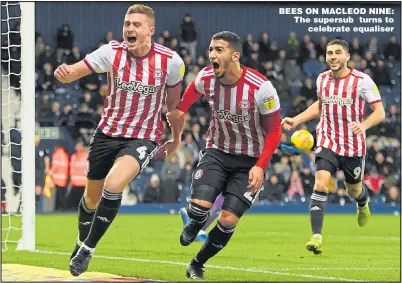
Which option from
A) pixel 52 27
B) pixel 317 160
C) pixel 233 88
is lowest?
pixel 317 160

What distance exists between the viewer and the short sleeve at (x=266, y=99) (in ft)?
23.8

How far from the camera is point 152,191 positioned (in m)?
21.3

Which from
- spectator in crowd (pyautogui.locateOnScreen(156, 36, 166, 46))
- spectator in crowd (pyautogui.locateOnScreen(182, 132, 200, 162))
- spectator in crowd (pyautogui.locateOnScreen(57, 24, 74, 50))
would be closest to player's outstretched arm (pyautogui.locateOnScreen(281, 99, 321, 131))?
spectator in crowd (pyautogui.locateOnScreen(182, 132, 200, 162))

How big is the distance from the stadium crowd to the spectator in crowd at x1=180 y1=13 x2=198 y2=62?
0.07 ft

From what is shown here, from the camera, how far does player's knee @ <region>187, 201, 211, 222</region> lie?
7.35 m

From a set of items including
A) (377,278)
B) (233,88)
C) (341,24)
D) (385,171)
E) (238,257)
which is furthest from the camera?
(341,24)

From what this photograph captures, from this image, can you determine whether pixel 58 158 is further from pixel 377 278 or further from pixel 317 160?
pixel 377 278

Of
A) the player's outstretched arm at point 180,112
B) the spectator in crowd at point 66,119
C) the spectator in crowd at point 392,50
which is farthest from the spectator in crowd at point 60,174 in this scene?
the player's outstretched arm at point 180,112

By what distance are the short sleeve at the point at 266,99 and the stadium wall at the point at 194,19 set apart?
17.0m

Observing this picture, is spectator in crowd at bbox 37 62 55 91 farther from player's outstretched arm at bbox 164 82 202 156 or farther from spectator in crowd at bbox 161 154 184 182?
player's outstretched arm at bbox 164 82 202 156

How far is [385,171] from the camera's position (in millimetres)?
22531

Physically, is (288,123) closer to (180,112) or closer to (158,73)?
(180,112)

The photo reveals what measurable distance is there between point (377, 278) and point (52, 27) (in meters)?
17.6

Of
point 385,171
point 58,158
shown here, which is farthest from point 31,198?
point 385,171
